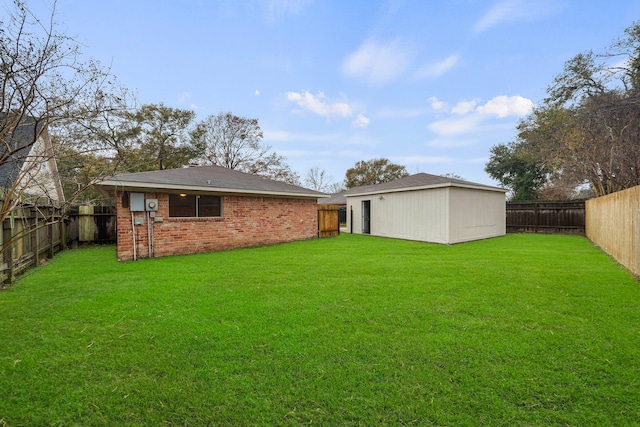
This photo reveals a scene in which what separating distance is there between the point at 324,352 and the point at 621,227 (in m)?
7.71

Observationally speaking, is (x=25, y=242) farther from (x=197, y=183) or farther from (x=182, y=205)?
(x=197, y=183)

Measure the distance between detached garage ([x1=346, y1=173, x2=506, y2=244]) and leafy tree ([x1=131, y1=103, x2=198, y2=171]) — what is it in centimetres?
1364

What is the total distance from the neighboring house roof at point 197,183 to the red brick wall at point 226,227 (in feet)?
1.35

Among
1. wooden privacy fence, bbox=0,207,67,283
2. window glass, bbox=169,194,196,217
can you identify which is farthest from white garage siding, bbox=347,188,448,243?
wooden privacy fence, bbox=0,207,67,283

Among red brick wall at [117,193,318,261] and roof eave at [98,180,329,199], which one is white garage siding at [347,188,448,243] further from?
roof eave at [98,180,329,199]

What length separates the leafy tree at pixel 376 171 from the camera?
32.0m

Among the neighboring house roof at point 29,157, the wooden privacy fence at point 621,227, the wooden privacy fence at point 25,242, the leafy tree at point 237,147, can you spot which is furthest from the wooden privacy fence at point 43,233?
the leafy tree at point 237,147

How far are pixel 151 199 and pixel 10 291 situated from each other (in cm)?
372

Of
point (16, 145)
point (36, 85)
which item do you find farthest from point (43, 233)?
point (36, 85)

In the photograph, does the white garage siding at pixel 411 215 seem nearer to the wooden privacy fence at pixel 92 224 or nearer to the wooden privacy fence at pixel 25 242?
the wooden privacy fence at pixel 25 242

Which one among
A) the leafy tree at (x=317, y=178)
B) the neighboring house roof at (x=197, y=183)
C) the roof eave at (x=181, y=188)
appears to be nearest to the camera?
the roof eave at (x=181, y=188)

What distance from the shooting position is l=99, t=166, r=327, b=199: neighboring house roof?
768 cm

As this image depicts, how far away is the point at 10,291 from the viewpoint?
473 cm

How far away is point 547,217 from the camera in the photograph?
1444 cm
